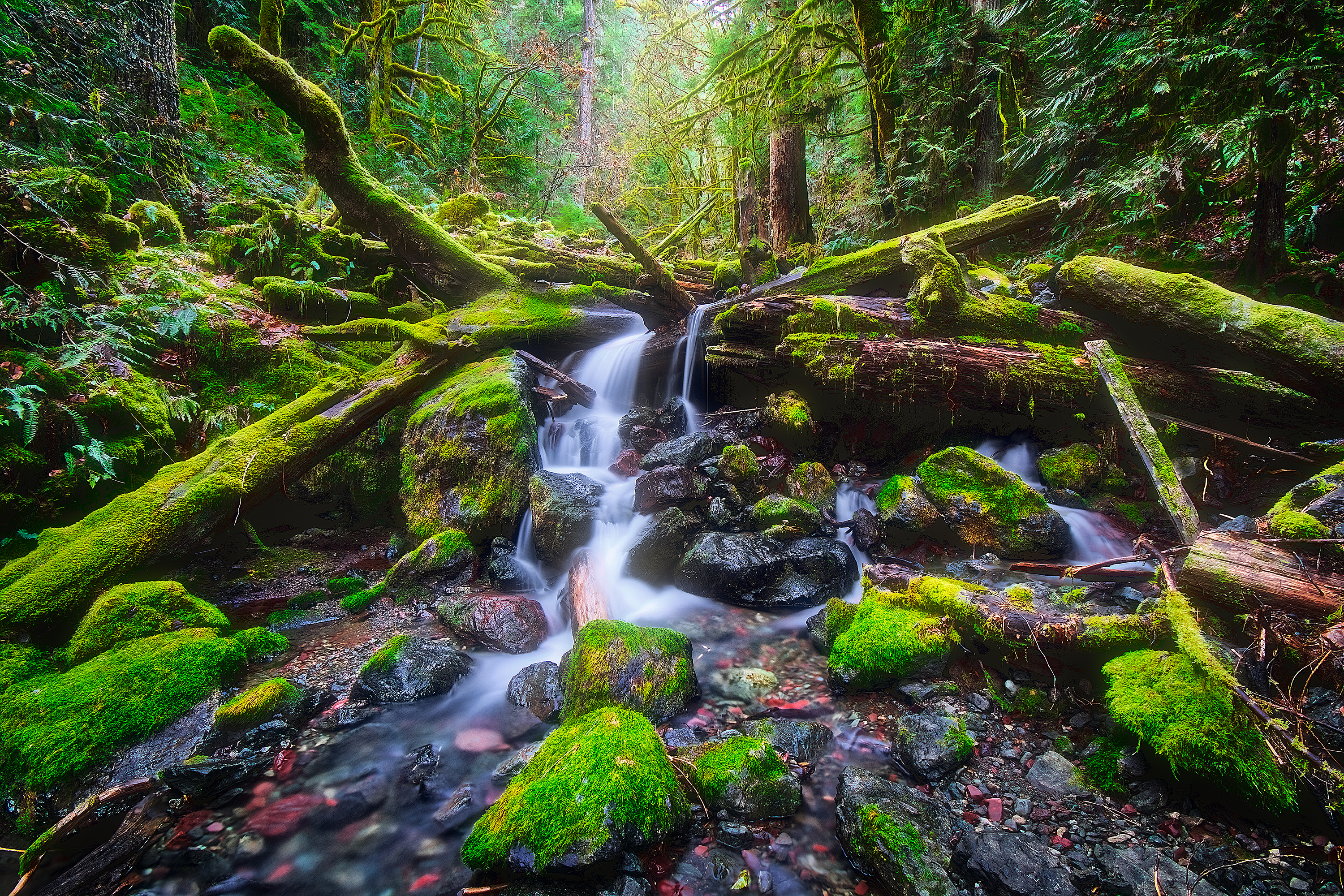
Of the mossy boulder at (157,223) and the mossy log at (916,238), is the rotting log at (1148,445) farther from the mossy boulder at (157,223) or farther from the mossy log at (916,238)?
the mossy boulder at (157,223)

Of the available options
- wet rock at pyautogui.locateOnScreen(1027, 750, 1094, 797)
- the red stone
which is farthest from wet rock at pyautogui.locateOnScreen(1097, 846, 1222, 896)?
the red stone

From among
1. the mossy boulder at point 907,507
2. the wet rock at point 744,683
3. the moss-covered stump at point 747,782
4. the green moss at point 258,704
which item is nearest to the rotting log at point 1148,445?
the mossy boulder at point 907,507

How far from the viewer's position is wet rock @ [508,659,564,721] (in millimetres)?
3645

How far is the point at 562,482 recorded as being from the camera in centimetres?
605

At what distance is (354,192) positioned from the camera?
304 inches

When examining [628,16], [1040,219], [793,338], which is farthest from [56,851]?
[628,16]

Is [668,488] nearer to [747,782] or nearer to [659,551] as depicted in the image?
[659,551]

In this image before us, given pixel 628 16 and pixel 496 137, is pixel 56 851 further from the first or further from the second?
pixel 628 16

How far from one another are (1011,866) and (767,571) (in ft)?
9.78

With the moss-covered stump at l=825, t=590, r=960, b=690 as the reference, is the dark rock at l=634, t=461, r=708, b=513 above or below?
above

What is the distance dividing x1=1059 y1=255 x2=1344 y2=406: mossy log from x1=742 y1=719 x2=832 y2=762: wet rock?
17.6 feet

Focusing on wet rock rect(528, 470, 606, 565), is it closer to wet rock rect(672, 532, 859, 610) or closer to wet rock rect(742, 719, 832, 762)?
wet rock rect(672, 532, 859, 610)

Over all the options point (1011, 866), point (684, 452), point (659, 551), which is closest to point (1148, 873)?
point (1011, 866)

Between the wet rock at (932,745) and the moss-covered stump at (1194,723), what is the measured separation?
2.66ft
